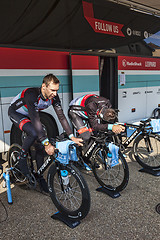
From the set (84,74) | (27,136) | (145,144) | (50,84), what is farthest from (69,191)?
(84,74)

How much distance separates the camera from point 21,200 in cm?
316

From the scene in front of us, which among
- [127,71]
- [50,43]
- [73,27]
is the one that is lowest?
[127,71]

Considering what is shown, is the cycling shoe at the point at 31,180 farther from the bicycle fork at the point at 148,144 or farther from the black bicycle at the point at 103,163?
the bicycle fork at the point at 148,144

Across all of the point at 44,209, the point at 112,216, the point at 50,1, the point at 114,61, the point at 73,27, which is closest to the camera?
the point at 112,216

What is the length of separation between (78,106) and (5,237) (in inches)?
86.0

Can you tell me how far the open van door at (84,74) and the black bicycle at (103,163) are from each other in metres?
1.77

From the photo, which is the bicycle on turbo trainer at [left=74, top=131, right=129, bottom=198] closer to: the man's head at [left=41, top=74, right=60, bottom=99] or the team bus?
the man's head at [left=41, top=74, right=60, bottom=99]

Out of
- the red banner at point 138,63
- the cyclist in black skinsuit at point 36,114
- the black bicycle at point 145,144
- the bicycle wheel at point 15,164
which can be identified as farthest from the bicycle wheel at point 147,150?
the red banner at point 138,63

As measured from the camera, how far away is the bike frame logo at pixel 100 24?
4714mm

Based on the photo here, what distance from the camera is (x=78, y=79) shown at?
495 centimetres

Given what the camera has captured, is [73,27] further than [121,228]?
Yes

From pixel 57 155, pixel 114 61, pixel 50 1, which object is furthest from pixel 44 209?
pixel 114 61

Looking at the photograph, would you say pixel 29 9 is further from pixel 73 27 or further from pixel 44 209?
pixel 44 209

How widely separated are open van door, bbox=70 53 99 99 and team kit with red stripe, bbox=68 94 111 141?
1.16 meters
